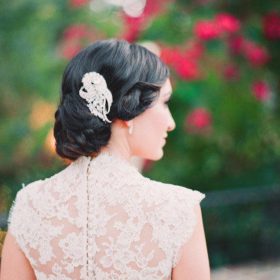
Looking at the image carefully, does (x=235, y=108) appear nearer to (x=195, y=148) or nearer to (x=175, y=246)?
(x=195, y=148)

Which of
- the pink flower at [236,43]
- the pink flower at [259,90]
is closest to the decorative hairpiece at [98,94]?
the pink flower at [236,43]

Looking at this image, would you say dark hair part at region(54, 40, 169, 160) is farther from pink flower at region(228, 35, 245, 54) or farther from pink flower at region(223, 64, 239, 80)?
pink flower at region(223, 64, 239, 80)

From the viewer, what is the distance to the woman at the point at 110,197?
212 centimetres

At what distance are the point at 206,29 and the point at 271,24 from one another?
0.90m

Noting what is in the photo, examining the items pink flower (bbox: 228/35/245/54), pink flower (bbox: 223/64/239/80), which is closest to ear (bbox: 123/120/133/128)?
pink flower (bbox: 228/35/245/54)

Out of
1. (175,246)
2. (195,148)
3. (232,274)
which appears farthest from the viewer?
(195,148)

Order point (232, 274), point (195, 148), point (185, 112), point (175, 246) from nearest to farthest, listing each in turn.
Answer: point (175, 246)
point (185, 112)
point (232, 274)
point (195, 148)

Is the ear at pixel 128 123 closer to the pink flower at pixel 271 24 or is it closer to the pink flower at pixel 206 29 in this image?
the pink flower at pixel 206 29

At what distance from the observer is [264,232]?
848cm

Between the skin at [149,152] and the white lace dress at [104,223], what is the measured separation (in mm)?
32

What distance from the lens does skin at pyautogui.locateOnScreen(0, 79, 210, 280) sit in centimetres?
212

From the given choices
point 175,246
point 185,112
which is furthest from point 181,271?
point 185,112

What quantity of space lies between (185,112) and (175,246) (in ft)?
16.4

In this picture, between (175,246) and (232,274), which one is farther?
(232,274)
